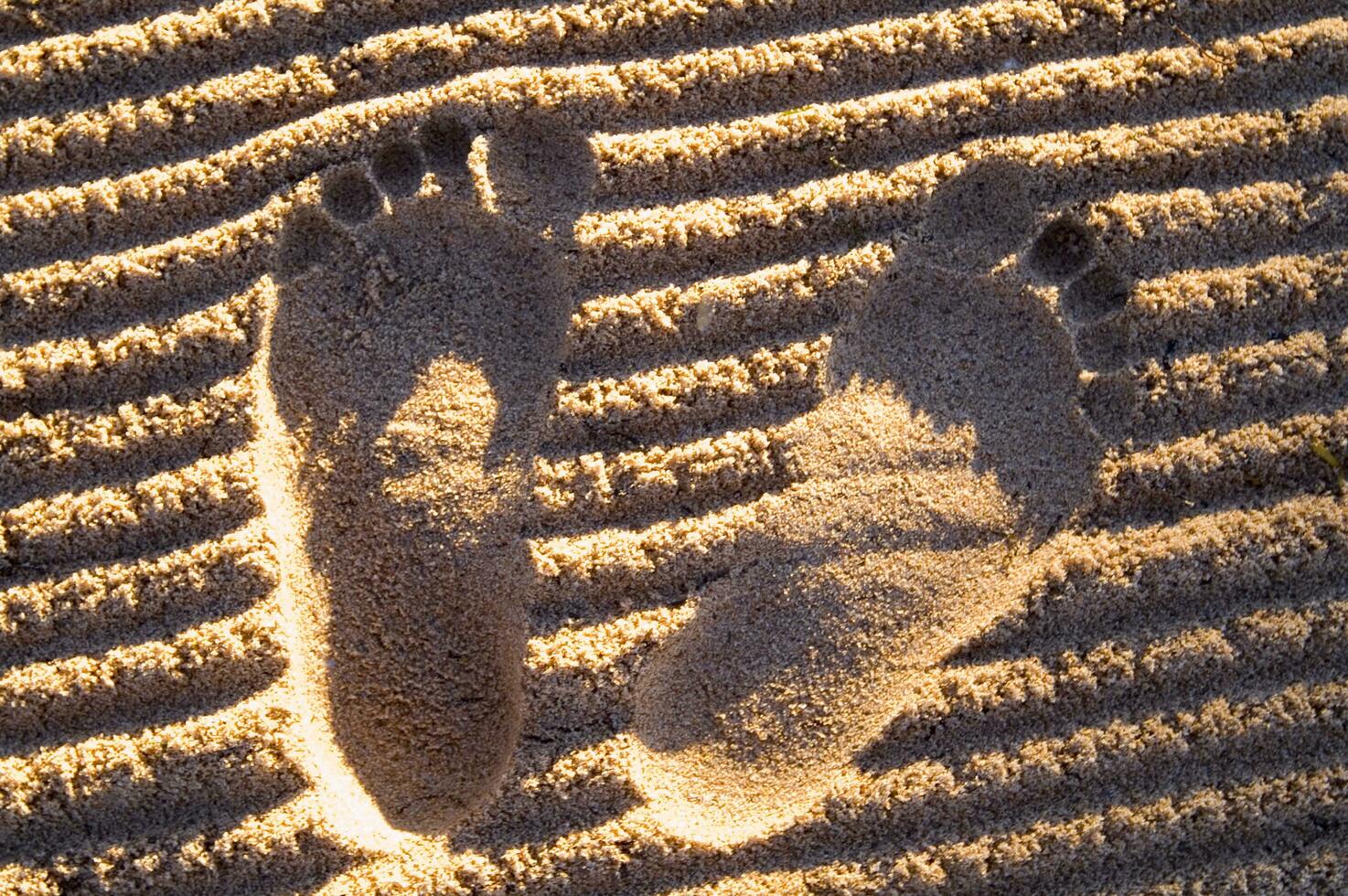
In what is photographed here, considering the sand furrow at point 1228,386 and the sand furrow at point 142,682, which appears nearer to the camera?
the sand furrow at point 142,682

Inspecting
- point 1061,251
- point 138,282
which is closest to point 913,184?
point 1061,251

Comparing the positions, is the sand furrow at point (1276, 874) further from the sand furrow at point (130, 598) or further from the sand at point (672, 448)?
the sand furrow at point (130, 598)

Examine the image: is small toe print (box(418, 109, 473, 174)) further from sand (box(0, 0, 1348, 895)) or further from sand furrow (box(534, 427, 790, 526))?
sand furrow (box(534, 427, 790, 526))

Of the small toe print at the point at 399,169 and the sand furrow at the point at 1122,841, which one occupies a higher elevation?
the small toe print at the point at 399,169

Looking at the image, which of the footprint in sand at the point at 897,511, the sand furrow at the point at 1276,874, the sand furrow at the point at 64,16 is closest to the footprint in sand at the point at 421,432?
the footprint in sand at the point at 897,511

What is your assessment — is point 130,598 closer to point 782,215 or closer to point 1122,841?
point 782,215

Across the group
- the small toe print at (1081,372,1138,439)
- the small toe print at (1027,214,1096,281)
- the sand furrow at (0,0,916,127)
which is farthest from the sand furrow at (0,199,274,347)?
the small toe print at (1081,372,1138,439)
